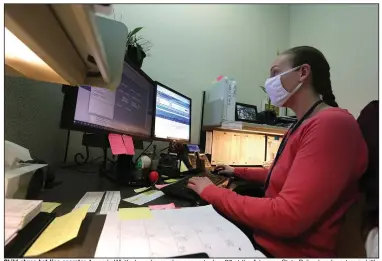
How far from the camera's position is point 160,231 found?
489 mm

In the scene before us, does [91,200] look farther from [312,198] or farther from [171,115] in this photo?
[171,115]

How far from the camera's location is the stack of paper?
1.34 ft

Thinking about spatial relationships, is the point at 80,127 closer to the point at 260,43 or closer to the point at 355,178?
the point at 355,178

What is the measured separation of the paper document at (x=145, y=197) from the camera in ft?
2.30

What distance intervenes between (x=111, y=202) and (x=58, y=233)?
0.77 feet

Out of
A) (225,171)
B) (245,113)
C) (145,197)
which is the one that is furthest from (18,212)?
(245,113)

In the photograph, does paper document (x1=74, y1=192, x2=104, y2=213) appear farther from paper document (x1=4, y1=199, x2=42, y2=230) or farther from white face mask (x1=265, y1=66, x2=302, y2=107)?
white face mask (x1=265, y1=66, x2=302, y2=107)

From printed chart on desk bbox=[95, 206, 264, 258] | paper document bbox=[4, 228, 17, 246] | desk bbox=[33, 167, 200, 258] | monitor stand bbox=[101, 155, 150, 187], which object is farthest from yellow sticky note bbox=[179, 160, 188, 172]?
paper document bbox=[4, 228, 17, 246]

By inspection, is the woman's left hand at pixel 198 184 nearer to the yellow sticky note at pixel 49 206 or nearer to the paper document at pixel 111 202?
the paper document at pixel 111 202

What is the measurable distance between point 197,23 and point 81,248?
200cm

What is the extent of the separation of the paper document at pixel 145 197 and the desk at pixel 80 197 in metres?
0.02

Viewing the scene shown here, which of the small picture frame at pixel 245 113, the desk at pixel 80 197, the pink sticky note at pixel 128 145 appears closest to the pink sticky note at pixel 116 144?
the pink sticky note at pixel 128 145

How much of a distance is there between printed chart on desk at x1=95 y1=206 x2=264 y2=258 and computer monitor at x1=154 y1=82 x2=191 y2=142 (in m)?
0.76

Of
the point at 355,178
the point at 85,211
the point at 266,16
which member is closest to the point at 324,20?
the point at 266,16
